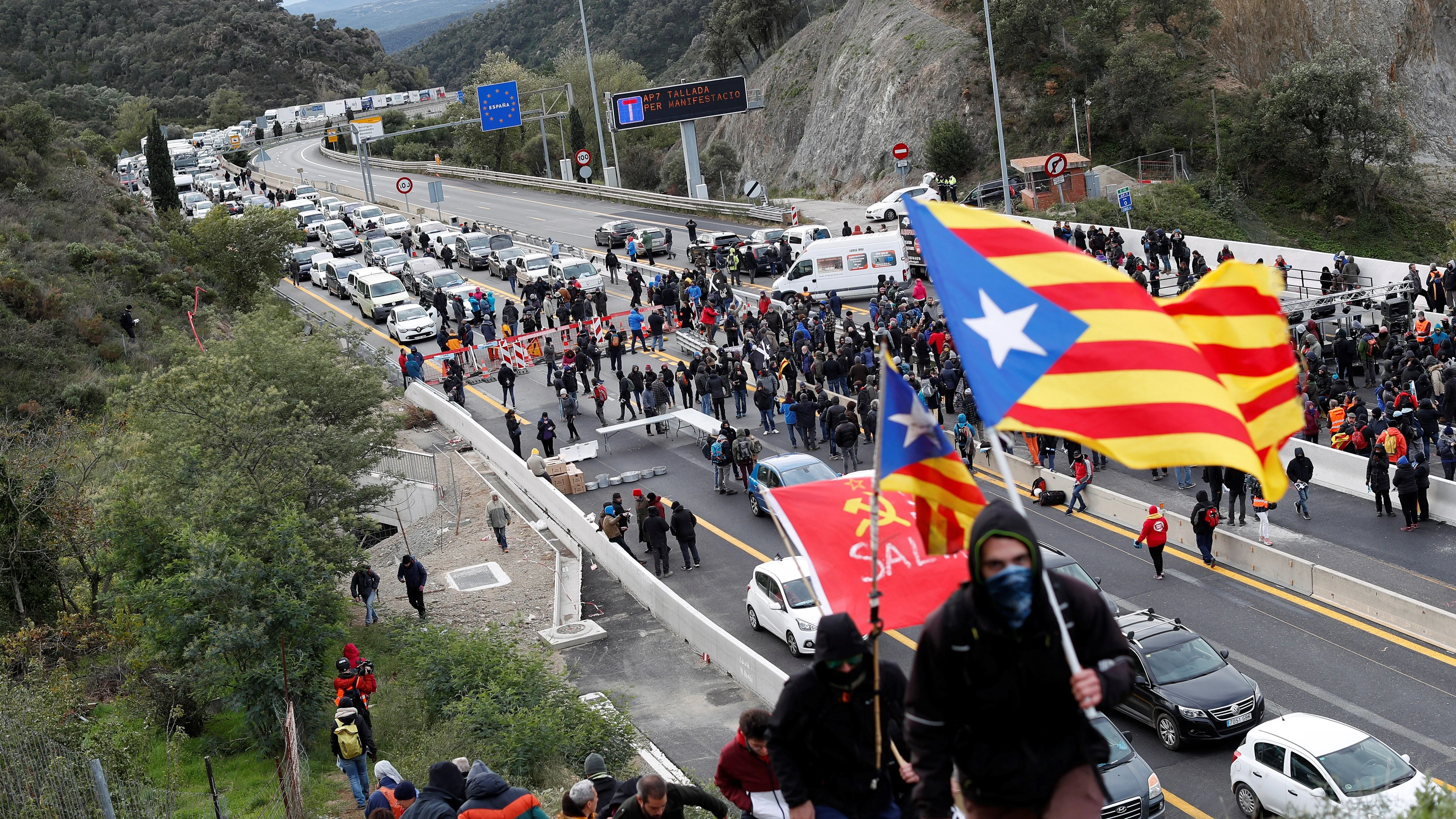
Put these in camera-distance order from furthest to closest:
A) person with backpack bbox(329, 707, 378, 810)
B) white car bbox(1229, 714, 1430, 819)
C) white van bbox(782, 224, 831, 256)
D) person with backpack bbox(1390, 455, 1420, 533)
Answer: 1. white van bbox(782, 224, 831, 256)
2. person with backpack bbox(1390, 455, 1420, 533)
3. person with backpack bbox(329, 707, 378, 810)
4. white car bbox(1229, 714, 1430, 819)

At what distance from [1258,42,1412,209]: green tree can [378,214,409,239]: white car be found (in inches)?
1539

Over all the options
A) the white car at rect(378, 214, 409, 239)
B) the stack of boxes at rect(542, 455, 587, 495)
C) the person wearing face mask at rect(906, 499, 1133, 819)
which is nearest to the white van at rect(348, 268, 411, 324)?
the white car at rect(378, 214, 409, 239)

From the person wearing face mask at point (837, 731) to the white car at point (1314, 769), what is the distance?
833 cm

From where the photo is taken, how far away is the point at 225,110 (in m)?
152

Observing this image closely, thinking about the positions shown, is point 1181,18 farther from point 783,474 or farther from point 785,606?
point 785,606

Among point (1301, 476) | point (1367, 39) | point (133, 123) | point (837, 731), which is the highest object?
point (133, 123)

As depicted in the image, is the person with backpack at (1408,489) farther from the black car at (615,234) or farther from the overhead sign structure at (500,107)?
the overhead sign structure at (500,107)

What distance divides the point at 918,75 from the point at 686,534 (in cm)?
5136

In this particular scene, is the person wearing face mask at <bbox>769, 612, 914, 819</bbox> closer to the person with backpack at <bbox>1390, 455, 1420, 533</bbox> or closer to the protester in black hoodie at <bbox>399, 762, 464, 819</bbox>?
the protester in black hoodie at <bbox>399, 762, 464, 819</bbox>

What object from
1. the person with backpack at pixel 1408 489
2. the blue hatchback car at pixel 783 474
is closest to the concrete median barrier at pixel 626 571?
the blue hatchback car at pixel 783 474

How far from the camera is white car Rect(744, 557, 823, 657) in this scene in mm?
19062

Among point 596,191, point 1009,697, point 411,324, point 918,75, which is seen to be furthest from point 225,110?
point 1009,697

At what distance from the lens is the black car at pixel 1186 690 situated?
15.1 meters

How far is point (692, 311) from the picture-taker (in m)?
40.8
